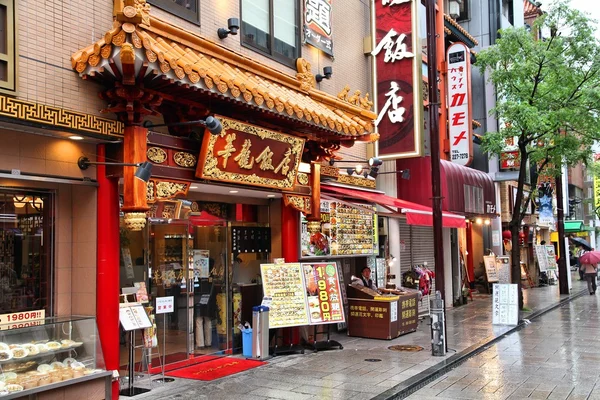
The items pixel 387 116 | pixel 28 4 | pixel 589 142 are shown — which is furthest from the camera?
pixel 589 142

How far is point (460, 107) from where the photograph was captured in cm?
1958

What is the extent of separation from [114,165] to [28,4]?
2385 mm

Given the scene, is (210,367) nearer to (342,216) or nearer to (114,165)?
(114,165)

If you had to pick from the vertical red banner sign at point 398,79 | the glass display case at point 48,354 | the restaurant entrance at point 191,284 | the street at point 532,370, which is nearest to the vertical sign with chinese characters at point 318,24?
the vertical red banner sign at point 398,79

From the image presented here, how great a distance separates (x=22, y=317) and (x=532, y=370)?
854 cm

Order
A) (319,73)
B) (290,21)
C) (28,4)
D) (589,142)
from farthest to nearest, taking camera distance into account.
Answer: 1. (589,142)
2. (319,73)
3. (290,21)
4. (28,4)

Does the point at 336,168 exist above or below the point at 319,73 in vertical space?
below

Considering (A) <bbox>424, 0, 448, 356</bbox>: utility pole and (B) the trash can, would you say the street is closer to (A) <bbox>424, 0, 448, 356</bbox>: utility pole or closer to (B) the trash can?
(A) <bbox>424, 0, 448, 356</bbox>: utility pole

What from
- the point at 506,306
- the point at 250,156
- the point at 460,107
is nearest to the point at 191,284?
the point at 250,156

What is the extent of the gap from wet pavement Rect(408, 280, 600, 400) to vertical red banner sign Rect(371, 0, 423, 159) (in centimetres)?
551

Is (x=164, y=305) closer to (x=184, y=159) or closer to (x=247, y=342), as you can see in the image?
(x=247, y=342)

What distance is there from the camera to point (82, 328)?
25.1 feet

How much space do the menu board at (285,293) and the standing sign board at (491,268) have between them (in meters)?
15.1

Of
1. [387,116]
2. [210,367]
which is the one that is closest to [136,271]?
[210,367]
